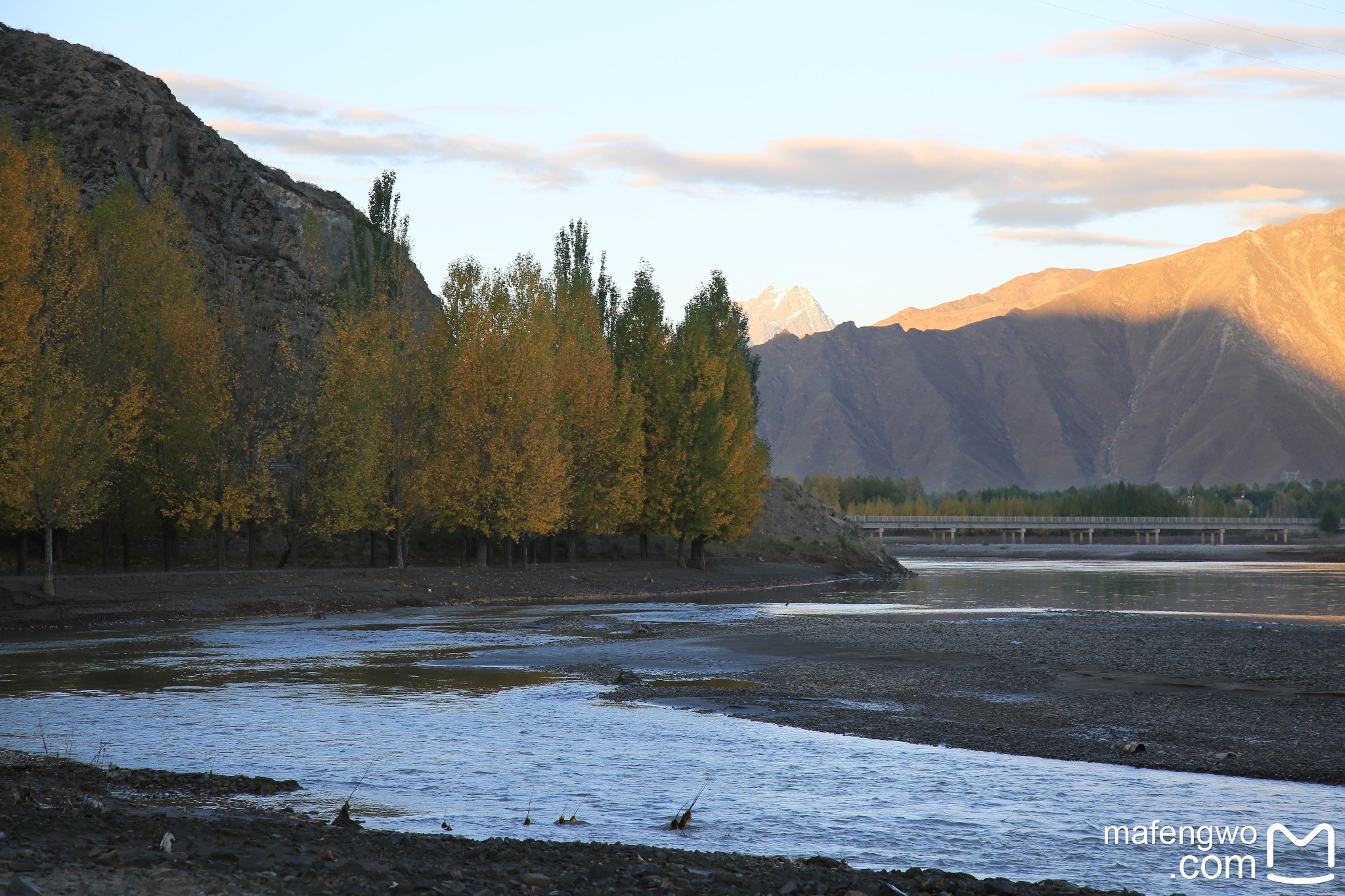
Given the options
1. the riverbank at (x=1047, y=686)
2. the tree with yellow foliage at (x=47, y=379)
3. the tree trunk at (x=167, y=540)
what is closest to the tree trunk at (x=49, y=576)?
the tree with yellow foliage at (x=47, y=379)

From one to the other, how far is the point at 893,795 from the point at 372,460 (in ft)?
145

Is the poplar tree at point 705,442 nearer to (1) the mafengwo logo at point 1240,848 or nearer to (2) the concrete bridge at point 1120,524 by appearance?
(1) the mafengwo logo at point 1240,848

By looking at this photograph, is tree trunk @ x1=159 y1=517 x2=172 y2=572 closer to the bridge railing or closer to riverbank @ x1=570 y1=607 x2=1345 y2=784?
riverbank @ x1=570 y1=607 x2=1345 y2=784

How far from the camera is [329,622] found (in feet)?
143

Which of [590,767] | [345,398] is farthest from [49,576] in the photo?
[590,767]

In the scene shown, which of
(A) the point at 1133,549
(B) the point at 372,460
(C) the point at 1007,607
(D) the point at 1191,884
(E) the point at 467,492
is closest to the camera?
(D) the point at 1191,884

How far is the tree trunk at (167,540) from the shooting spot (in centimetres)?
5106

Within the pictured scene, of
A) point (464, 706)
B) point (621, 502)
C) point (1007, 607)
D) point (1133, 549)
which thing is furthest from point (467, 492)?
point (1133, 549)

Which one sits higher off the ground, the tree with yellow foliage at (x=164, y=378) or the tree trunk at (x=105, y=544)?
the tree with yellow foliage at (x=164, y=378)

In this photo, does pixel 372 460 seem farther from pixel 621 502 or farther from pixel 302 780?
pixel 302 780

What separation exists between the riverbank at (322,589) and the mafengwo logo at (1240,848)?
3727 cm

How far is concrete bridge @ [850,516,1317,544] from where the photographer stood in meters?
184

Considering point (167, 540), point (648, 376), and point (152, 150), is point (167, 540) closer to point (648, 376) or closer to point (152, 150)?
point (648, 376)

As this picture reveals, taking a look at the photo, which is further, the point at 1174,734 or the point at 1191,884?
the point at 1174,734
